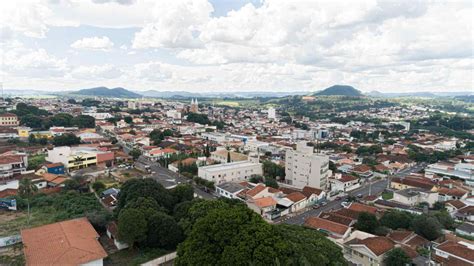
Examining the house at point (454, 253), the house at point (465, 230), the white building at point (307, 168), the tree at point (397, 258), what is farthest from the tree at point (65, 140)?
the house at point (465, 230)

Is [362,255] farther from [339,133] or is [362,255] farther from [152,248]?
[339,133]

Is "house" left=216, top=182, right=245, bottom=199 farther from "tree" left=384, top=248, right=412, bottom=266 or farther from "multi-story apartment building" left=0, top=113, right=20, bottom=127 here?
"multi-story apartment building" left=0, top=113, right=20, bottom=127

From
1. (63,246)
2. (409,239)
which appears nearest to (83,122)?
(63,246)

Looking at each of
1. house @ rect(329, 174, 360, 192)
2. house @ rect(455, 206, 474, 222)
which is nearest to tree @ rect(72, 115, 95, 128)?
house @ rect(329, 174, 360, 192)

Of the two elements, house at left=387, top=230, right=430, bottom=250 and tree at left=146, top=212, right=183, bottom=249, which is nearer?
Result: tree at left=146, top=212, right=183, bottom=249

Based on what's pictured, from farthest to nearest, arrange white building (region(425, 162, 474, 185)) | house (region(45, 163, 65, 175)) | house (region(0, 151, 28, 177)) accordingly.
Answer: white building (region(425, 162, 474, 185)) < house (region(45, 163, 65, 175)) < house (region(0, 151, 28, 177))

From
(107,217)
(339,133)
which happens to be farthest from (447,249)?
(339,133)

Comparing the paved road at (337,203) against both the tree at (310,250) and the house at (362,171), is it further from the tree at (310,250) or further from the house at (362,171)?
the tree at (310,250)
